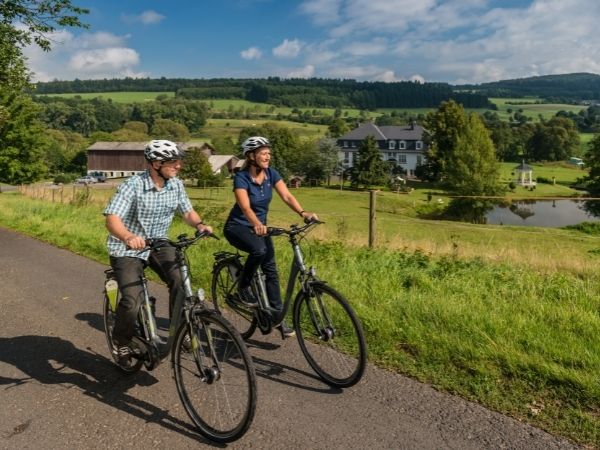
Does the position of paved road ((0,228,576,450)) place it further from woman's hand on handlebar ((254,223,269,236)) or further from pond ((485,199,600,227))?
pond ((485,199,600,227))

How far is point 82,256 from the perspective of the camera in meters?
9.93

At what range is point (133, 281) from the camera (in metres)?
3.96

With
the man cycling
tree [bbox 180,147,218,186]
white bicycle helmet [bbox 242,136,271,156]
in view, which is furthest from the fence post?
tree [bbox 180,147,218,186]

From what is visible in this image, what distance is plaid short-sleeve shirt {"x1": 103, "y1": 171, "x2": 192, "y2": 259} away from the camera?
3.88 metres

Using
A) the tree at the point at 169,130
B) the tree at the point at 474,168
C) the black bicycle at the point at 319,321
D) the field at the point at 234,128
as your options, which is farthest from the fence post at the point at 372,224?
the field at the point at 234,128

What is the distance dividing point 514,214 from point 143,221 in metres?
53.8

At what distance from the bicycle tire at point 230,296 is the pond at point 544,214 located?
4201 centimetres

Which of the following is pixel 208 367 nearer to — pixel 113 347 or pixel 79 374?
pixel 113 347

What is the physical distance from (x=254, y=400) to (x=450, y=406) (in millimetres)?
1612

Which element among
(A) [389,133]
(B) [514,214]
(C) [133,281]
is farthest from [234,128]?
(C) [133,281]

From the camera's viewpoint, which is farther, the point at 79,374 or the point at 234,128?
the point at 234,128

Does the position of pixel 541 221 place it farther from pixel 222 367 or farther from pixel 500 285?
pixel 222 367

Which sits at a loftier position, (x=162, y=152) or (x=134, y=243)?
(x=162, y=152)

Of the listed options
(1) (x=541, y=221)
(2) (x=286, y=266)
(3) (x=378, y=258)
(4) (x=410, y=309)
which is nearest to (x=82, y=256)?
(2) (x=286, y=266)
